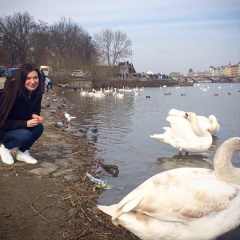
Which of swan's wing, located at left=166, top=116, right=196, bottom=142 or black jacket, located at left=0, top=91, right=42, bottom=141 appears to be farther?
swan's wing, located at left=166, top=116, right=196, bottom=142

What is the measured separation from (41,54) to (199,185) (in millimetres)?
54563

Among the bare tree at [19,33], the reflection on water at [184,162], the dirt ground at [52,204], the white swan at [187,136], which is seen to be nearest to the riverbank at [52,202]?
the dirt ground at [52,204]

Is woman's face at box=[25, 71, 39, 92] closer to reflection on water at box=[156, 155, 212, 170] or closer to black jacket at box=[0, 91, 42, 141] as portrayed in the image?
black jacket at box=[0, 91, 42, 141]

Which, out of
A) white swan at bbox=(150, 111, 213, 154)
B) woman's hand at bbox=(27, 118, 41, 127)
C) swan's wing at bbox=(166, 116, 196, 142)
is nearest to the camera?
woman's hand at bbox=(27, 118, 41, 127)

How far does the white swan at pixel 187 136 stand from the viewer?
6832mm

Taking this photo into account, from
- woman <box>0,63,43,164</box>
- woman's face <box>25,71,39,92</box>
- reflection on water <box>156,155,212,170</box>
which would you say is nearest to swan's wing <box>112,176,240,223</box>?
woman <box>0,63,43,164</box>

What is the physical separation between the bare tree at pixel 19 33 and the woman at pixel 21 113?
48.2 m

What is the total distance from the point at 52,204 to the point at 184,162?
3.89 meters

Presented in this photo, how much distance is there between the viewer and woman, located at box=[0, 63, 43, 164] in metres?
4.52

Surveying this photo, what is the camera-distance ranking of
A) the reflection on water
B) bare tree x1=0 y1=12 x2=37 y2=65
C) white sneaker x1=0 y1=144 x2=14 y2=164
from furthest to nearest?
bare tree x1=0 y1=12 x2=37 y2=65
the reflection on water
white sneaker x1=0 y1=144 x2=14 y2=164

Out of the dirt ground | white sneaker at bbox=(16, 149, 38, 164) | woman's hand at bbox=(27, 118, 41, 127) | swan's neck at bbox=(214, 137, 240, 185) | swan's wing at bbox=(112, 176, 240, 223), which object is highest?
woman's hand at bbox=(27, 118, 41, 127)

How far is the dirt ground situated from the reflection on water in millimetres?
1761

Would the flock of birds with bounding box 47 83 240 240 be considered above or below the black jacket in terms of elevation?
below

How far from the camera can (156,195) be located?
8.87 ft
